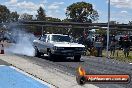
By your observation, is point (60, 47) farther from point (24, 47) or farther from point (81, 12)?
point (81, 12)

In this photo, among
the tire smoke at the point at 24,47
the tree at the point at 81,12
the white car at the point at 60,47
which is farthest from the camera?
the tree at the point at 81,12

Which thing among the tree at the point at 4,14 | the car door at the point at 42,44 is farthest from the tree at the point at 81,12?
the car door at the point at 42,44

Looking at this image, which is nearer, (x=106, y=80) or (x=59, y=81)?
(x=106, y=80)

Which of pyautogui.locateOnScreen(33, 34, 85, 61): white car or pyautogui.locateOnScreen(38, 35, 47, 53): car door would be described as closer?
pyautogui.locateOnScreen(33, 34, 85, 61): white car

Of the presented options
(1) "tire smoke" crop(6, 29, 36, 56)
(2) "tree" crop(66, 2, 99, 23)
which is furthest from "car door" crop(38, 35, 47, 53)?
(2) "tree" crop(66, 2, 99, 23)

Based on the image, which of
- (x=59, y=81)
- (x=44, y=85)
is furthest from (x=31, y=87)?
(x=59, y=81)

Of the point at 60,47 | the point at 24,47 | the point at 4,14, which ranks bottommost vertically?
the point at 24,47

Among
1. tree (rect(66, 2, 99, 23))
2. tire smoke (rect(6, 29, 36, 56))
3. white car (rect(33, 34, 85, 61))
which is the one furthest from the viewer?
tree (rect(66, 2, 99, 23))

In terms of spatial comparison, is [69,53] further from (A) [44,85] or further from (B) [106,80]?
(B) [106,80]

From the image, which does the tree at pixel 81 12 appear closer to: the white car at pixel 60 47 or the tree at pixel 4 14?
the tree at pixel 4 14

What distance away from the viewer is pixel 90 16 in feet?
326

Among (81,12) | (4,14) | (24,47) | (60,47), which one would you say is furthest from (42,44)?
(4,14)

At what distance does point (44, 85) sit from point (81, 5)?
92074mm

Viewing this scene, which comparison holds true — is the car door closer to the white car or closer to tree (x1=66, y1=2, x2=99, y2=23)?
the white car
